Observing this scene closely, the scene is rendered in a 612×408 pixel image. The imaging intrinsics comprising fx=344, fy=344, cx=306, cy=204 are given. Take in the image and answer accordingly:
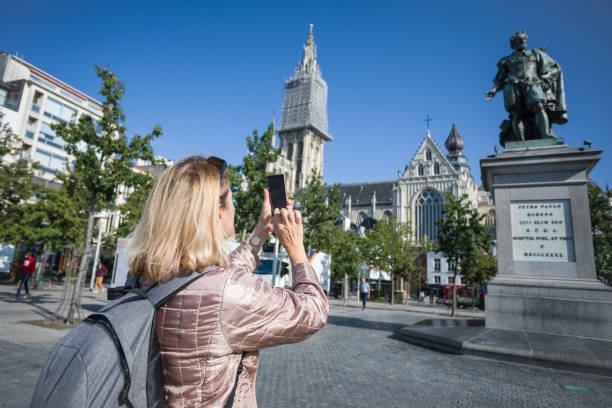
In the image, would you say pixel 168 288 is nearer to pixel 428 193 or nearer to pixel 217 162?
pixel 217 162

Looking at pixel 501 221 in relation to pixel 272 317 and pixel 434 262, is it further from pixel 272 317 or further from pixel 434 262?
pixel 434 262

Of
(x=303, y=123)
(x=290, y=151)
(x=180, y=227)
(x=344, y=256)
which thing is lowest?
(x=180, y=227)

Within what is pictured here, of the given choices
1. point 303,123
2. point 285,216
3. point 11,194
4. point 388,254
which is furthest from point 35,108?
point 303,123

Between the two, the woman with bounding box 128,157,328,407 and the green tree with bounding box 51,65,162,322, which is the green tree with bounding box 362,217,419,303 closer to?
the green tree with bounding box 51,65,162,322

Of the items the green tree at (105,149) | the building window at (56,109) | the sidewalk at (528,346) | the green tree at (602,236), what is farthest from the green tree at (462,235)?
the building window at (56,109)

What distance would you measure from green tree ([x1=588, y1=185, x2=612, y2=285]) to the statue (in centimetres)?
1776

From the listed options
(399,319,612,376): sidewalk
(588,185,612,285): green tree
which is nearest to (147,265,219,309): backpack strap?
(399,319,612,376): sidewalk

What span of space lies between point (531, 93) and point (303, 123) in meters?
73.6

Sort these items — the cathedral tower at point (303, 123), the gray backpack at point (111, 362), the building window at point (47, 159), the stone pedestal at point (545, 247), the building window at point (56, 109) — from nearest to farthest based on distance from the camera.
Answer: the gray backpack at point (111, 362), the stone pedestal at point (545, 247), the building window at point (47, 159), the building window at point (56, 109), the cathedral tower at point (303, 123)

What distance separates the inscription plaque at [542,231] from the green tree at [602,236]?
62.1ft

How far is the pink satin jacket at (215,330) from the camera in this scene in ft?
4.01

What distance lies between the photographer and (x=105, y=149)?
8.98m

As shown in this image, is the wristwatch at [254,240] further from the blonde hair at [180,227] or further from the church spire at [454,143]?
the church spire at [454,143]

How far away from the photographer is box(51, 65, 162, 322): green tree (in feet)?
29.1
